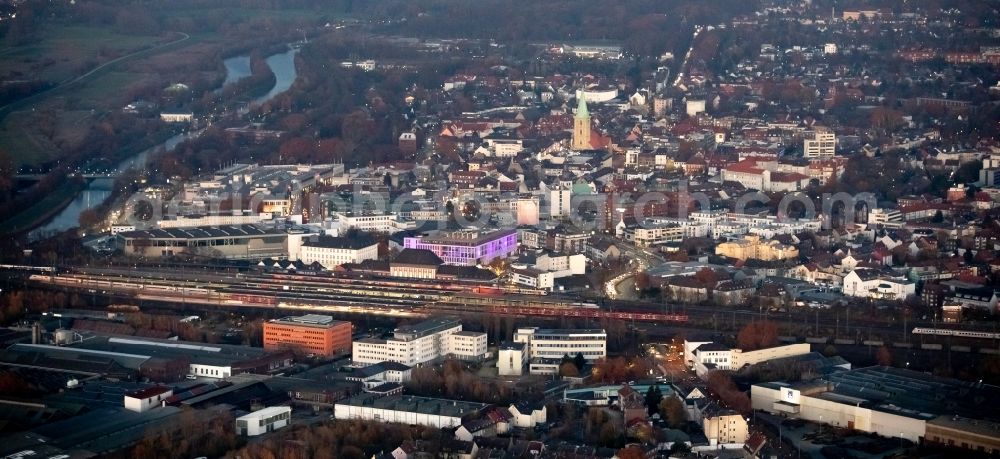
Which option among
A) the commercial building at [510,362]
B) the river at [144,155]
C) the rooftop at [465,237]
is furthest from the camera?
the river at [144,155]

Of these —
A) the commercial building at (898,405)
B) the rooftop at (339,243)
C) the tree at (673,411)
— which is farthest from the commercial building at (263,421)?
the rooftop at (339,243)

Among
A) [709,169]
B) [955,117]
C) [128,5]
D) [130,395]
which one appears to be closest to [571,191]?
[709,169]

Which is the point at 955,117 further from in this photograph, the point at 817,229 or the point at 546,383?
the point at 546,383

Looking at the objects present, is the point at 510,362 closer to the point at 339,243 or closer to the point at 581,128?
the point at 339,243

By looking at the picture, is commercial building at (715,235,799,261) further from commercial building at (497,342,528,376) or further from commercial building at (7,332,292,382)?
commercial building at (7,332,292,382)

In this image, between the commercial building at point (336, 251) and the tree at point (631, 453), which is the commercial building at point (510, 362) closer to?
the tree at point (631, 453)

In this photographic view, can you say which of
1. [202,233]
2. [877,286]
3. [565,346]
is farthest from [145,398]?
[877,286]

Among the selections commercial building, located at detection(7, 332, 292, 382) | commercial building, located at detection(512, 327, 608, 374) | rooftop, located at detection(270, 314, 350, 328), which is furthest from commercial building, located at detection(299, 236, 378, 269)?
commercial building, located at detection(512, 327, 608, 374)
